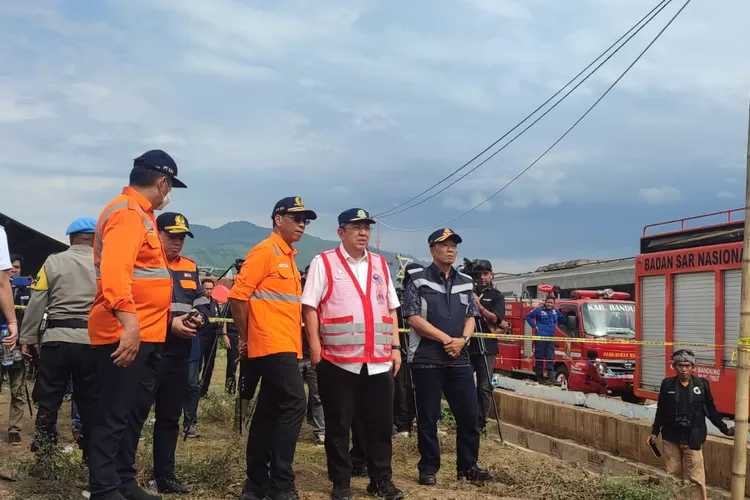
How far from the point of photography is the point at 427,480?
5.97 metres

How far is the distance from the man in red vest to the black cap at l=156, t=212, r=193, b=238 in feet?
4.02

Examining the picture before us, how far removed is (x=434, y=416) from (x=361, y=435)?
66 centimetres

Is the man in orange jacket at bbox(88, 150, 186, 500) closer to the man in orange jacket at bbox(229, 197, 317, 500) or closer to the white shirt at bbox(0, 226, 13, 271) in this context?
the man in orange jacket at bbox(229, 197, 317, 500)

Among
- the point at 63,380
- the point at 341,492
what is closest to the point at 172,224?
the point at 63,380

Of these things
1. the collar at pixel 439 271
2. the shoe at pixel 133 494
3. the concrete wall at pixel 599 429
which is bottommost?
the concrete wall at pixel 599 429

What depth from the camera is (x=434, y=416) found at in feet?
20.0

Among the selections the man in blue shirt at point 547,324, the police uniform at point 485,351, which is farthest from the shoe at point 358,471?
the man in blue shirt at point 547,324

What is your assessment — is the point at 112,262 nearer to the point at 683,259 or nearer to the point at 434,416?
the point at 434,416

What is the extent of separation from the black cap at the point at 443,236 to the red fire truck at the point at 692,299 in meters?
5.34

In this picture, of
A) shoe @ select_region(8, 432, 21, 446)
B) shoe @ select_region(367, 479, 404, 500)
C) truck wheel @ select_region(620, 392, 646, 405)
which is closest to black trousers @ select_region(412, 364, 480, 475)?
shoe @ select_region(367, 479, 404, 500)

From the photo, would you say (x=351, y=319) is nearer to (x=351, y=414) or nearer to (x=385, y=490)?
(x=351, y=414)

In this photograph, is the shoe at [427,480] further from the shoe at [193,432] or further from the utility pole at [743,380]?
the shoe at [193,432]

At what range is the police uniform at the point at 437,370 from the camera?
605 cm

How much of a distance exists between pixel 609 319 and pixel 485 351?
Result: 764 cm
